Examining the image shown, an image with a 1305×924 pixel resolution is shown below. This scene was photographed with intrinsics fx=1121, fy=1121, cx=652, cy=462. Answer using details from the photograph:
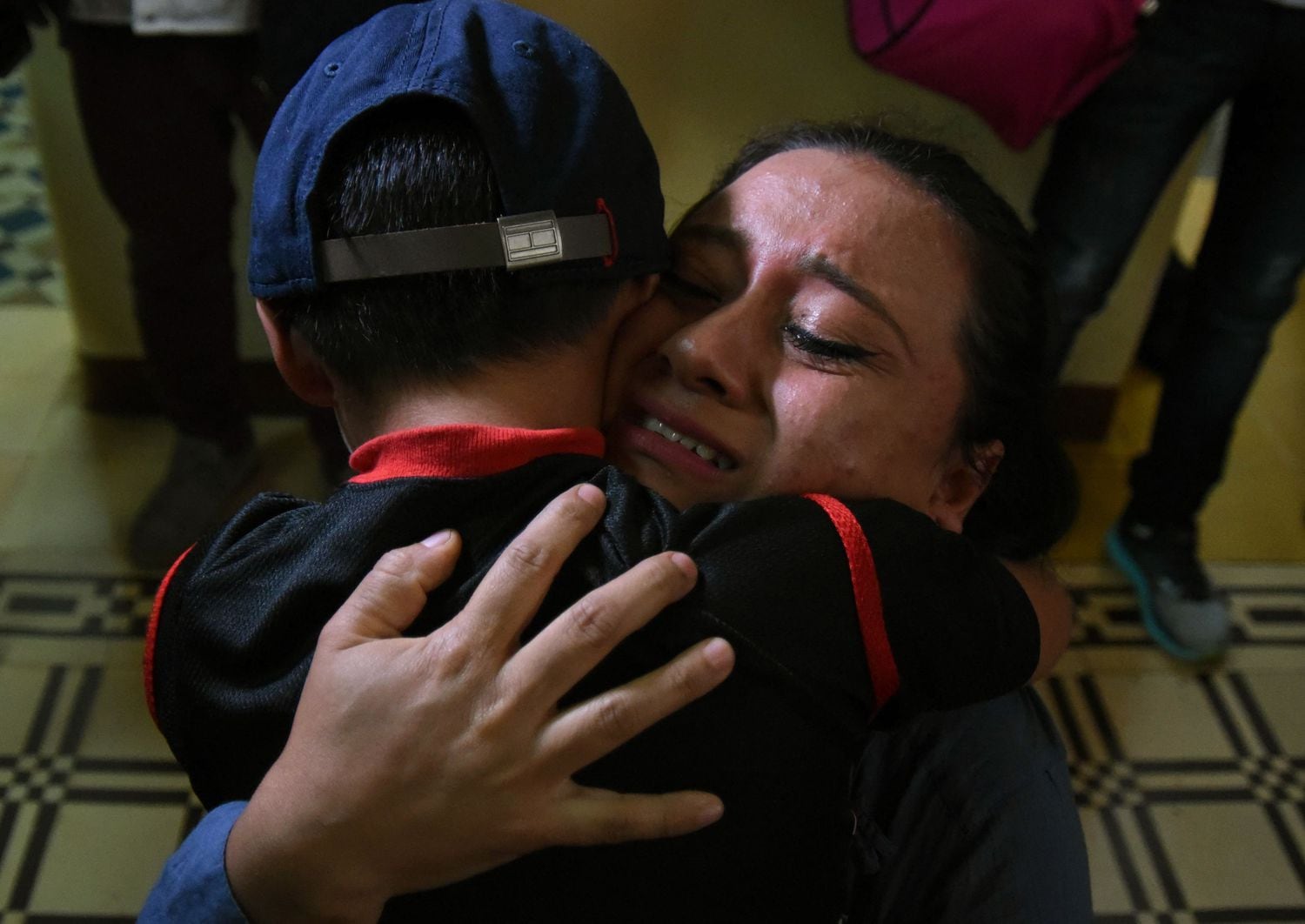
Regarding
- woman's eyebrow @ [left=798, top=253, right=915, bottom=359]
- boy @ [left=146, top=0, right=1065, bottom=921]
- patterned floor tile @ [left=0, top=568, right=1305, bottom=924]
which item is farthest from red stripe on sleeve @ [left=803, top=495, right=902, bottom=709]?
patterned floor tile @ [left=0, top=568, right=1305, bottom=924]

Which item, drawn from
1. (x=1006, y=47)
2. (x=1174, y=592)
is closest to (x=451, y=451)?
(x=1006, y=47)

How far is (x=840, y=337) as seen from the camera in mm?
869

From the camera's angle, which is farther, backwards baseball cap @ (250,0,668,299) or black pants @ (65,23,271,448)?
black pants @ (65,23,271,448)

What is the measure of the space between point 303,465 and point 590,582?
5.23ft

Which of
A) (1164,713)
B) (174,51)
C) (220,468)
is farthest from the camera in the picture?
(220,468)

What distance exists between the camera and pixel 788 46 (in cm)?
184

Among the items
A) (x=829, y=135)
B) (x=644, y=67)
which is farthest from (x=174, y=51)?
(x=829, y=135)

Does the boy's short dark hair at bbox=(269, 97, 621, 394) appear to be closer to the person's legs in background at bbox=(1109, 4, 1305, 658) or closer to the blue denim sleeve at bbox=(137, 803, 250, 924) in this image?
the blue denim sleeve at bbox=(137, 803, 250, 924)

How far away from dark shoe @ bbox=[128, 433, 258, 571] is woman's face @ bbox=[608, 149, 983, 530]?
4.30ft

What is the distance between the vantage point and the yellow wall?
1810 millimetres

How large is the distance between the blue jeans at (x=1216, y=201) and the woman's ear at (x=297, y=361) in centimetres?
105

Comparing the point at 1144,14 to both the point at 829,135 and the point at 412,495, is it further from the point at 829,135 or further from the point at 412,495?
the point at 412,495

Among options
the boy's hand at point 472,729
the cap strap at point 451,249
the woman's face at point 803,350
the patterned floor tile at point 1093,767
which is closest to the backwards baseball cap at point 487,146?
the cap strap at point 451,249

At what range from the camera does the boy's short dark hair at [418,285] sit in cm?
72
